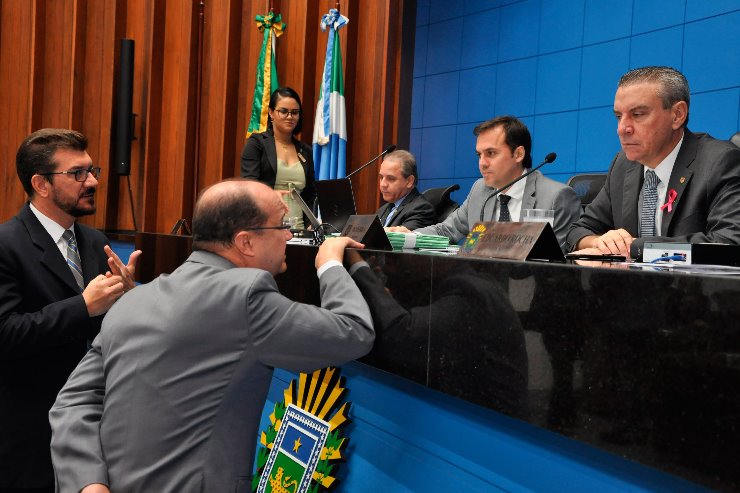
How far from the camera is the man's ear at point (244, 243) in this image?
1.66 meters

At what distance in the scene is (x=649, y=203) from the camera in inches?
85.8

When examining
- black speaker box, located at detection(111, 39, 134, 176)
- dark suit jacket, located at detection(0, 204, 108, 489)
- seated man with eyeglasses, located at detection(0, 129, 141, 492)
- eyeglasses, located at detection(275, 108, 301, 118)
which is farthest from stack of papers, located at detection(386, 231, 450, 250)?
black speaker box, located at detection(111, 39, 134, 176)

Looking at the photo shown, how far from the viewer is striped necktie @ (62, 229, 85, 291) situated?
2.39 metres

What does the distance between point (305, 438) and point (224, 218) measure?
75 cm

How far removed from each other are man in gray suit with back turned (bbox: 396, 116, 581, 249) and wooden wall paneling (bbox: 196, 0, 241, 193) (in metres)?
3.32

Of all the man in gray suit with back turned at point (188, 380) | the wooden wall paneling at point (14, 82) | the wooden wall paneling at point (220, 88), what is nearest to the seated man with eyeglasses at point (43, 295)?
the man in gray suit with back turned at point (188, 380)

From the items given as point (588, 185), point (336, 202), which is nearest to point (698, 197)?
point (336, 202)

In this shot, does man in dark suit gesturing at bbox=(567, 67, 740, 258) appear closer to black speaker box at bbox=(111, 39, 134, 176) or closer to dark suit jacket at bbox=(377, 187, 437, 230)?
dark suit jacket at bbox=(377, 187, 437, 230)

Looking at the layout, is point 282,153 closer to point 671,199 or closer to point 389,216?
point 389,216

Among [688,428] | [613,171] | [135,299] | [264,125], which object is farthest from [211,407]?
[264,125]

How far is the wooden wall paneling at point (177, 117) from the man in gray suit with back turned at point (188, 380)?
4.50 meters

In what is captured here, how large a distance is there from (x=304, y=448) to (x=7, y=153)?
5.15 m

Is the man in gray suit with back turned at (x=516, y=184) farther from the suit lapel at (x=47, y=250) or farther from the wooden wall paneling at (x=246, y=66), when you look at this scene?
the wooden wall paneling at (x=246, y=66)

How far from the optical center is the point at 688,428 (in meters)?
1.00
